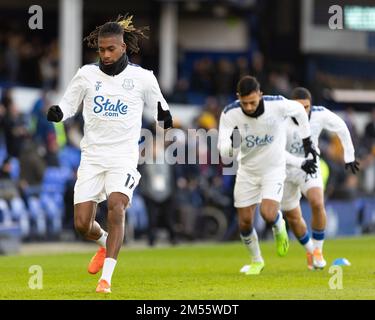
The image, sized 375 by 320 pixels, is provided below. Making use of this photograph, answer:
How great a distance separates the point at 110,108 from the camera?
13.2 m

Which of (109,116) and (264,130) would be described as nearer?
(109,116)

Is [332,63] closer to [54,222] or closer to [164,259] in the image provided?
[54,222]

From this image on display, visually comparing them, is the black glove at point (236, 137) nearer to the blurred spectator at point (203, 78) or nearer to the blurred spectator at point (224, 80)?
the blurred spectator at point (224, 80)

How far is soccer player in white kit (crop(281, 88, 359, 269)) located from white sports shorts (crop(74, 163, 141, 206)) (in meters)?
4.17

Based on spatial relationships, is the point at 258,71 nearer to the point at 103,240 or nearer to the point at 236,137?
the point at 236,137

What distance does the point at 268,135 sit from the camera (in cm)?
1588

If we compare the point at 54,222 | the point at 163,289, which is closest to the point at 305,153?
the point at 163,289

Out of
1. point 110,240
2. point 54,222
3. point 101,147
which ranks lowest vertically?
point 54,222

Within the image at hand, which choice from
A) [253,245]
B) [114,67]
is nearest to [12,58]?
[253,245]

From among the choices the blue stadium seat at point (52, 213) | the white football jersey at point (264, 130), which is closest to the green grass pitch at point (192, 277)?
the white football jersey at point (264, 130)

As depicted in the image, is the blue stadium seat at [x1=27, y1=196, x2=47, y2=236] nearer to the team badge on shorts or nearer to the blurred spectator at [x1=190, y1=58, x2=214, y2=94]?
the blurred spectator at [x1=190, y1=58, x2=214, y2=94]

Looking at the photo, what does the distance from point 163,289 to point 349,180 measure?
58.8 ft

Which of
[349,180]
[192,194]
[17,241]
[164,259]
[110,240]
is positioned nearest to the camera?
[110,240]

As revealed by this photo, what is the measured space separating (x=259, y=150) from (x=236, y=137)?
1.13 ft
